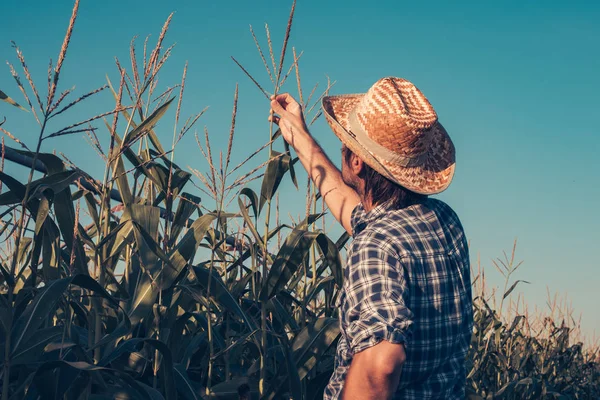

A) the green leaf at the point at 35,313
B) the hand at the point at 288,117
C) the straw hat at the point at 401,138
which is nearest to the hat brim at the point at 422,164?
the straw hat at the point at 401,138

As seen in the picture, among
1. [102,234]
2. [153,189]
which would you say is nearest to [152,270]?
[102,234]

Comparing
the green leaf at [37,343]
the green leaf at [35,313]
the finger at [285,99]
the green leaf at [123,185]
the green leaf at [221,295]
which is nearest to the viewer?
the green leaf at [35,313]

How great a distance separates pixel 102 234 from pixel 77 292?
0.94ft

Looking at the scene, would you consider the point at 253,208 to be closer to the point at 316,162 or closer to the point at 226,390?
the point at 316,162

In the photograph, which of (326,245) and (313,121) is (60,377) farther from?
(313,121)

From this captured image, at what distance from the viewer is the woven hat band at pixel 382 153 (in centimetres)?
225

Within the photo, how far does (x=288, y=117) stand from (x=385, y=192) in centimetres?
84

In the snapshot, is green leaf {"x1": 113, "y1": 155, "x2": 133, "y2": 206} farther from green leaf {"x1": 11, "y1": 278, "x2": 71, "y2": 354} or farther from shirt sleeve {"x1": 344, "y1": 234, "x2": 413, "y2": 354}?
shirt sleeve {"x1": 344, "y1": 234, "x2": 413, "y2": 354}

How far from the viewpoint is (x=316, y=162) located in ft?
9.89

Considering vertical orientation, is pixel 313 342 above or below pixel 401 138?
below

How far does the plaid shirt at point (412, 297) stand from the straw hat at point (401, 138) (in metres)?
0.12

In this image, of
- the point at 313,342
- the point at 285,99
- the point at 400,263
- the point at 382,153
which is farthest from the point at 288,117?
the point at 400,263

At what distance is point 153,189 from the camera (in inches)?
115

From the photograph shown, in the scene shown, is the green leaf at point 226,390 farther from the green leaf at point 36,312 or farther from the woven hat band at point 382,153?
the woven hat band at point 382,153
